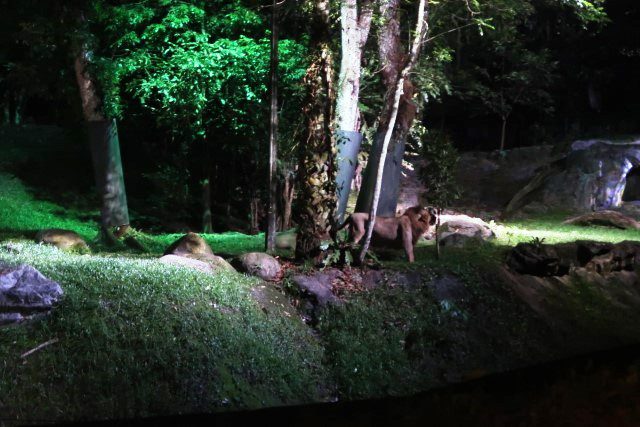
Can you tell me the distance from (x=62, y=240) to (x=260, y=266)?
410 cm

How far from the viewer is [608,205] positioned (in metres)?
21.0

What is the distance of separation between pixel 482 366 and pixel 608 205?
1362cm

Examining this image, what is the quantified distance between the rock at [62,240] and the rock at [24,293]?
4.24 m

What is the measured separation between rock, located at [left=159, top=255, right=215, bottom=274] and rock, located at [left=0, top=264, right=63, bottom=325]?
2.06 meters

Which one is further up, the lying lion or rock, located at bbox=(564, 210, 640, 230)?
the lying lion

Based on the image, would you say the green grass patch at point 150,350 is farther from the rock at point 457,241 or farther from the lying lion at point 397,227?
the rock at point 457,241

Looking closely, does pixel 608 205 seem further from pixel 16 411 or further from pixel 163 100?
pixel 16 411

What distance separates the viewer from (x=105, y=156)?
1594 centimetres

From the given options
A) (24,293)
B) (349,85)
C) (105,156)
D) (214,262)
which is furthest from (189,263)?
(105,156)

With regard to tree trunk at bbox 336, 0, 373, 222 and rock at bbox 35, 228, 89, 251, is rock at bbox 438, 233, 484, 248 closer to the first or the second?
tree trunk at bbox 336, 0, 373, 222

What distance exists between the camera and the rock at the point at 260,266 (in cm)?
994

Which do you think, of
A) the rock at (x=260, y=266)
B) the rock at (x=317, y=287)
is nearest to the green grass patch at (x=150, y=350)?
the rock at (x=317, y=287)

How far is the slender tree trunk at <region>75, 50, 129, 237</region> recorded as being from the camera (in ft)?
50.9

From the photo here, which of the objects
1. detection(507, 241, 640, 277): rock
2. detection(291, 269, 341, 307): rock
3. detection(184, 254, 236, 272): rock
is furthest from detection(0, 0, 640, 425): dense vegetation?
detection(507, 241, 640, 277): rock
